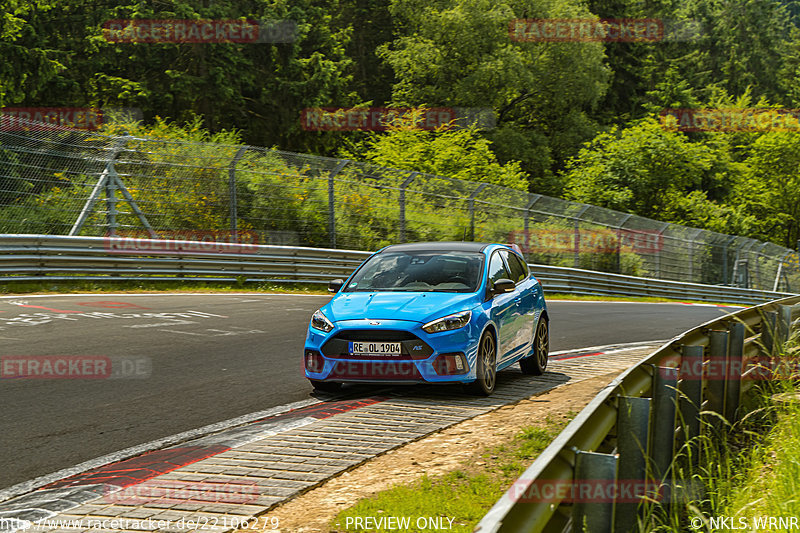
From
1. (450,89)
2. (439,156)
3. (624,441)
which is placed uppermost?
(450,89)

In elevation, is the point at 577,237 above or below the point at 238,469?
above

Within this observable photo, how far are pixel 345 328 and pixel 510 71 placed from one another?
45.2 meters

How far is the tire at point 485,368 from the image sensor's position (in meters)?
8.95

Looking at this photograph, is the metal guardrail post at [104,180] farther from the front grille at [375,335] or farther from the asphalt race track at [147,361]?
the front grille at [375,335]

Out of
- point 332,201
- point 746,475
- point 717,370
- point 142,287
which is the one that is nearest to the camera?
point 746,475

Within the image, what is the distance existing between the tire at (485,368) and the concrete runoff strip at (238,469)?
11cm

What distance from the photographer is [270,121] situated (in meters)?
46.5

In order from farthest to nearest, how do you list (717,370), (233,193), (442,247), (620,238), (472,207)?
(620,238)
(472,207)
(233,193)
(442,247)
(717,370)

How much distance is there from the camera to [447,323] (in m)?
8.80

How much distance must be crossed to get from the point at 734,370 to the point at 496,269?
3271 millimetres

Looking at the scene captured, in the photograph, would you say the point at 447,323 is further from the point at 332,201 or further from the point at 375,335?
the point at 332,201

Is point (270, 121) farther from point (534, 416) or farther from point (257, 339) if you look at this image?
point (534, 416)

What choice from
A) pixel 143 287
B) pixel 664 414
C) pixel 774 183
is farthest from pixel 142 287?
pixel 774 183

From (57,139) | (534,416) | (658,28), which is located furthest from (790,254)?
(534,416)
